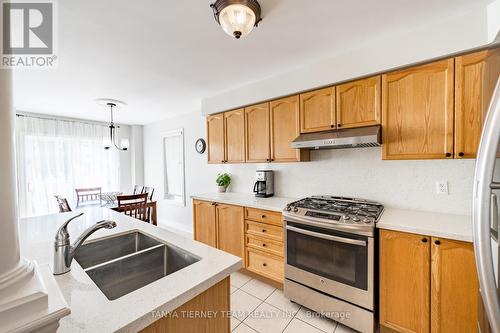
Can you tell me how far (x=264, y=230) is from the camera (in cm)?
236

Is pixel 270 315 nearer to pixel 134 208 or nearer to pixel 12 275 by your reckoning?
pixel 12 275

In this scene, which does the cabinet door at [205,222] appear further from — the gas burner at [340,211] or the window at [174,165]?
the window at [174,165]

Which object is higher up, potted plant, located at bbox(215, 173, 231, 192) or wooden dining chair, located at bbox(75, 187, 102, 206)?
potted plant, located at bbox(215, 173, 231, 192)

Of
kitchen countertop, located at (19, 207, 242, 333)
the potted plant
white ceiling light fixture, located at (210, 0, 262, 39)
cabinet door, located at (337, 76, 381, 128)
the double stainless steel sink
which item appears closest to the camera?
kitchen countertop, located at (19, 207, 242, 333)

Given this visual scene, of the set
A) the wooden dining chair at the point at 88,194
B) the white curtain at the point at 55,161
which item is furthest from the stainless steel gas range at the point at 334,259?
the white curtain at the point at 55,161

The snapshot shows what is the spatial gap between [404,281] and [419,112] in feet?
4.31

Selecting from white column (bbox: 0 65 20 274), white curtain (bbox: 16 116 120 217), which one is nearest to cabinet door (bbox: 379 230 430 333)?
white column (bbox: 0 65 20 274)

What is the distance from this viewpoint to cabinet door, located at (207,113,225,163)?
3182mm

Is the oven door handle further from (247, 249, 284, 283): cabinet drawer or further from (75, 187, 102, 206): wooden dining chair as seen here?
(75, 187, 102, 206): wooden dining chair

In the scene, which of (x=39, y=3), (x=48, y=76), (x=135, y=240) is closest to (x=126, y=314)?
(x=135, y=240)

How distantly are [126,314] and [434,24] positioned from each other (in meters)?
2.57

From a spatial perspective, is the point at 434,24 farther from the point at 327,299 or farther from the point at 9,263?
the point at 9,263

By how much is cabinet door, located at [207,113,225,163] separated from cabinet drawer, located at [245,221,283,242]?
113cm

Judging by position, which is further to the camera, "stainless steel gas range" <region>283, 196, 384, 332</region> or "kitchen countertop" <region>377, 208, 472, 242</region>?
"stainless steel gas range" <region>283, 196, 384, 332</region>
